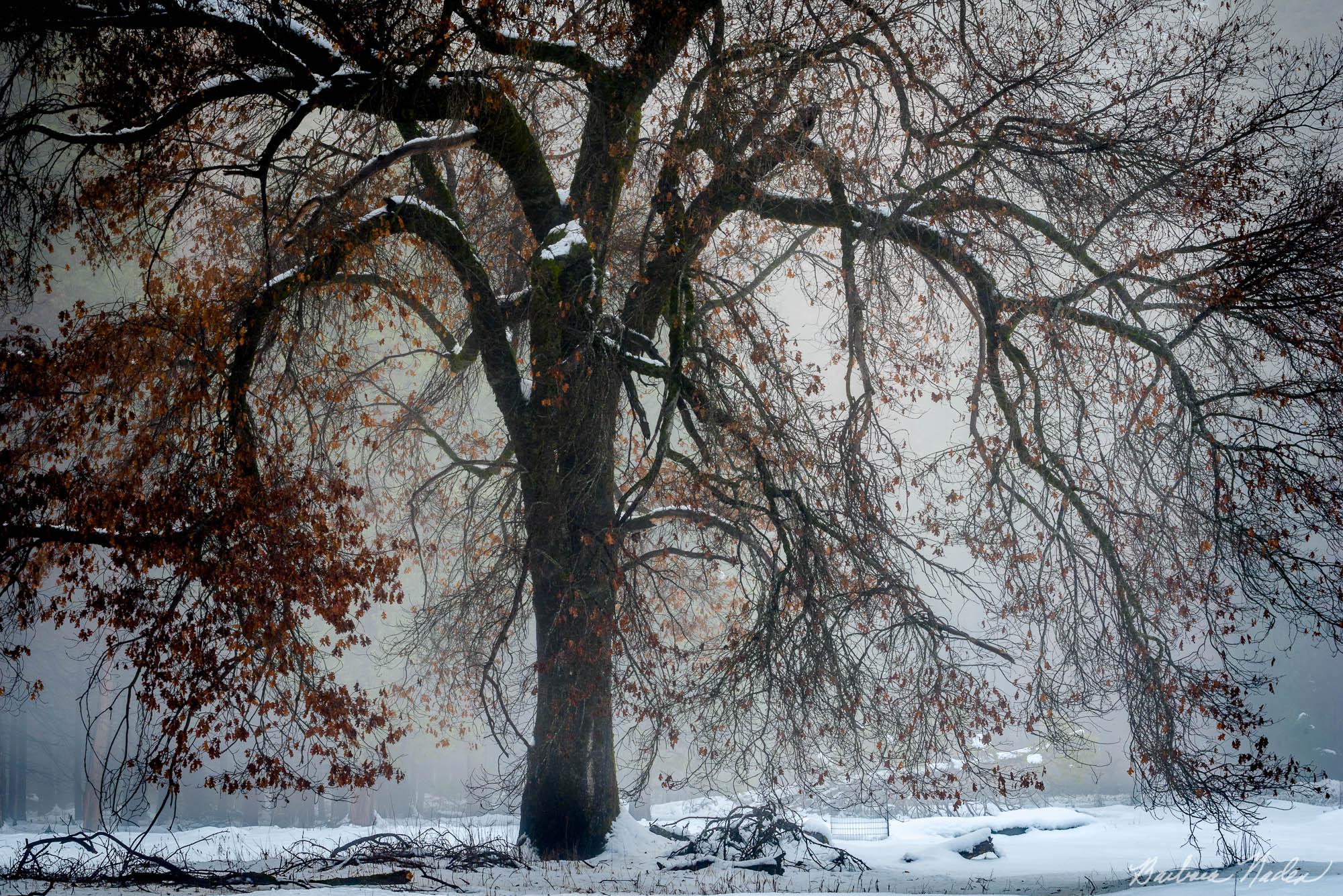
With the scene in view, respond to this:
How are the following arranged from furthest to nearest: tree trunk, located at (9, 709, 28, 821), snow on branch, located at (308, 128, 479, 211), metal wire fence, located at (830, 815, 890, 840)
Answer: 1. tree trunk, located at (9, 709, 28, 821)
2. metal wire fence, located at (830, 815, 890, 840)
3. snow on branch, located at (308, 128, 479, 211)

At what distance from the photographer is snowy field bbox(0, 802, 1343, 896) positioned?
7.40 m

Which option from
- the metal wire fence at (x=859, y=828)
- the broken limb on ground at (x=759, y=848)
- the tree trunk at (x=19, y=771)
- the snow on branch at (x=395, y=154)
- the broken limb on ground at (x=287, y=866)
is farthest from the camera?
the tree trunk at (x=19, y=771)

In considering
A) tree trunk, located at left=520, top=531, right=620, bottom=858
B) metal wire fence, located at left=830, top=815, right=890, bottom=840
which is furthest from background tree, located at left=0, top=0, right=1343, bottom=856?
metal wire fence, located at left=830, top=815, right=890, bottom=840

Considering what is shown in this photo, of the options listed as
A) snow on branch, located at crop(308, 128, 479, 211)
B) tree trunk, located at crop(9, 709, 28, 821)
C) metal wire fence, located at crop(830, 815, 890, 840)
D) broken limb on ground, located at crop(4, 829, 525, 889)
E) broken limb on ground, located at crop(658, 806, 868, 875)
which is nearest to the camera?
broken limb on ground, located at crop(4, 829, 525, 889)

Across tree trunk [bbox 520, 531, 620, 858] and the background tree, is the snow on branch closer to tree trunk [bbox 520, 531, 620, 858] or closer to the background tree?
the background tree

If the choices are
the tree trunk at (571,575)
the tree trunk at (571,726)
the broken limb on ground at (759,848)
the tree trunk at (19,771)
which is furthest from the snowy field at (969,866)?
the tree trunk at (19,771)

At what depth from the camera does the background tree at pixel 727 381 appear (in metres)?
7.82

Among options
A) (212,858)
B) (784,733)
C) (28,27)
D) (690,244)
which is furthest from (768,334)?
(212,858)

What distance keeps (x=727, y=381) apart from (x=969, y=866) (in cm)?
607

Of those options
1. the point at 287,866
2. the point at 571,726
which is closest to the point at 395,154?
the point at 571,726

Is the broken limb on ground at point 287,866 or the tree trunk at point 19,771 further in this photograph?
the tree trunk at point 19,771

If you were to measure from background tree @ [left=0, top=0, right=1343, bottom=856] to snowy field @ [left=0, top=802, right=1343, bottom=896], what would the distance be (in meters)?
0.73

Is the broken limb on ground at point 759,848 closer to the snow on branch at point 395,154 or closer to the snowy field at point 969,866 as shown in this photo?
the snowy field at point 969,866

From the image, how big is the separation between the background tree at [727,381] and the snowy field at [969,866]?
735 millimetres
